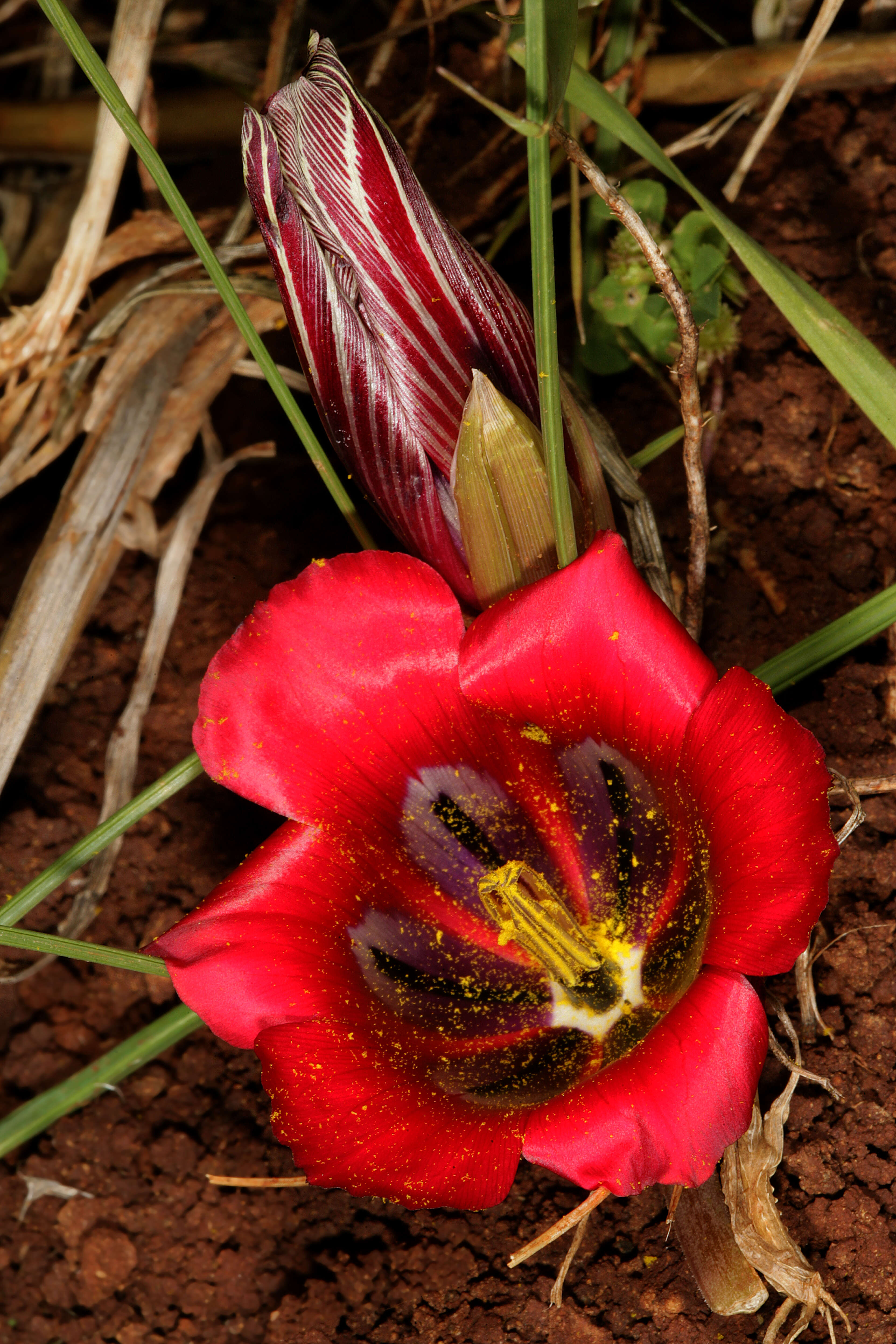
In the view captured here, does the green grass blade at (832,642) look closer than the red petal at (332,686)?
No

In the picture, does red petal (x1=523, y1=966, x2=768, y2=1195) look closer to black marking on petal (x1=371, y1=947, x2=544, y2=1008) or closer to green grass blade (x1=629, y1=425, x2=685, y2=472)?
black marking on petal (x1=371, y1=947, x2=544, y2=1008)

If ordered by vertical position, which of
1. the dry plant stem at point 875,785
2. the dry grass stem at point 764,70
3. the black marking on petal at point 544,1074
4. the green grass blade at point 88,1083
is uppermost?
the dry grass stem at point 764,70

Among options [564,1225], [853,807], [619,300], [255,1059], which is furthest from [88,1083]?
[619,300]

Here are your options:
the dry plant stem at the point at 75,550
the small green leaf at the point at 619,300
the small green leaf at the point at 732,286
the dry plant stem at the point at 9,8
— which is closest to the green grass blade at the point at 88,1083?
the dry plant stem at the point at 75,550

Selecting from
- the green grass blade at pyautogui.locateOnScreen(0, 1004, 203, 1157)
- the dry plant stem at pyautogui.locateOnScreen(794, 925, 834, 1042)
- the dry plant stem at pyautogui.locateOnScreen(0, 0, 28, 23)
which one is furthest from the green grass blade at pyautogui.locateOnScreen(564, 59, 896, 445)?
the dry plant stem at pyautogui.locateOnScreen(0, 0, 28, 23)

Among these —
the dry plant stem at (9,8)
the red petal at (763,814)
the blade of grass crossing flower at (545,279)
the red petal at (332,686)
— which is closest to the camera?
the blade of grass crossing flower at (545,279)

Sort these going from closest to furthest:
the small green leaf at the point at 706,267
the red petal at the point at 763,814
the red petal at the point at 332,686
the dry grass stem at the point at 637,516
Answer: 1. the red petal at the point at 763,814
2. the red petal at the point at 332,686
3. the dry grass stem at the point at 637,516
4. the small green leaf at the point at 706,267

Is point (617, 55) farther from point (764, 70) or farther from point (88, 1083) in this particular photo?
point (88, 1083)

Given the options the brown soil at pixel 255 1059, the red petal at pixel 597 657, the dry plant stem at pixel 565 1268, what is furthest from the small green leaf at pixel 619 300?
the dry plant stem at pixel 565 1268

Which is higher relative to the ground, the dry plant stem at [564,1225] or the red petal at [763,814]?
the red petal at [763,814]

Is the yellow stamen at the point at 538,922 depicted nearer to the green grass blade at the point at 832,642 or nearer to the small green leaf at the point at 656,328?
the green grass blade at the point at 832,642
